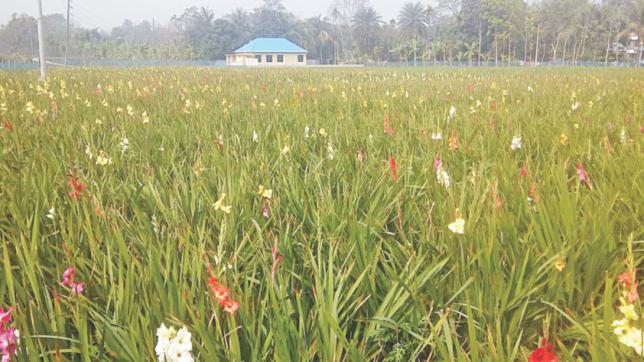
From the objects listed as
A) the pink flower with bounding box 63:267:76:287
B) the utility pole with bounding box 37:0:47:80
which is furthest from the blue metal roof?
the pink flower with bounding box 63:267:76:287

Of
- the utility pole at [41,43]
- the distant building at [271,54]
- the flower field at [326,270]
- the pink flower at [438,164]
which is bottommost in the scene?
the flower field at [326,270]

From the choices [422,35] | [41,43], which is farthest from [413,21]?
[41,43]

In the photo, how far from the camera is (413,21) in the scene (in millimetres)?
101000

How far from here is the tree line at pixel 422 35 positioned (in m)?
76.5

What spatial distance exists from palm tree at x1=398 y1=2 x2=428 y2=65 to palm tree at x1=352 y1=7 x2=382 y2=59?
5.70 metres

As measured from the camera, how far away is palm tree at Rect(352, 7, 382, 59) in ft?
329

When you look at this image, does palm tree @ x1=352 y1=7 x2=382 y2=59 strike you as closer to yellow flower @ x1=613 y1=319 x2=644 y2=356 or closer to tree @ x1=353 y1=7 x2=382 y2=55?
tree @ x1=353 y1=7 x2=382 y2=55

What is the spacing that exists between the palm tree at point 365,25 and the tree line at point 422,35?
0.68ft

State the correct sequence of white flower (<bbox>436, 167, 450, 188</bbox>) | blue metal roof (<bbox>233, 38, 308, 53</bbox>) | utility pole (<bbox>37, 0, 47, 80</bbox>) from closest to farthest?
white flower (<bbox>436, 167, 450, 188</bbox>) → utility pole (<bbox>37, 0, 47, 80</bbox>) → blue metal roof (<bbox>233, 38, 308, 53</bbox>)

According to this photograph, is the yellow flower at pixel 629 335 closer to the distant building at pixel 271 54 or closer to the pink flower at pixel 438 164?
the pink flower at pixel 438 164

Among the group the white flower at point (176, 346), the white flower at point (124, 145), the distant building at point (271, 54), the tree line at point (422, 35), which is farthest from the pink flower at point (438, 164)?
the distant building at point (271, 54)

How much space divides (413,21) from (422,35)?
3.44 meters

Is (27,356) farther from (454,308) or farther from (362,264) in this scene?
(454,308)

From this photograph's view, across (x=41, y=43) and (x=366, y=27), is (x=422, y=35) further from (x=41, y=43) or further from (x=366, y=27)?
(x=41, y=43)
